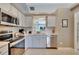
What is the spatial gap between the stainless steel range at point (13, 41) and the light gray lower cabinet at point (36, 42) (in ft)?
0.44

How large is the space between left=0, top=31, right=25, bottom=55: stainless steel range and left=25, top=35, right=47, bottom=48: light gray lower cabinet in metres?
0.13

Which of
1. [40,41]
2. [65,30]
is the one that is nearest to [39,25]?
[40,41]

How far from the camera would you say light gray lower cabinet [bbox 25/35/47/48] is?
108 inches

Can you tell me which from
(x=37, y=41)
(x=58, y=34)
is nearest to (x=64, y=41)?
(x=58, y=34)

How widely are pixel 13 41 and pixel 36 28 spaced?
0.55m

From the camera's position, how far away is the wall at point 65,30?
8.59 ft

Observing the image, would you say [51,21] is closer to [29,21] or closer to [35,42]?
[29,21]

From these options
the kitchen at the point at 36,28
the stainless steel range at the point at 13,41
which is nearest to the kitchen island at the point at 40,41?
the kitchen at the point at 36,28

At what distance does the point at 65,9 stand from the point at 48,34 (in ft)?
2.06

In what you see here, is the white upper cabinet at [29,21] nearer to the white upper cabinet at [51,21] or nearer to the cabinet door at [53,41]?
the white upper cabinet at [51,21]

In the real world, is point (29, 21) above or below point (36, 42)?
above

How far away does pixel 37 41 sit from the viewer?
2883mm

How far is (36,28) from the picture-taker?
8.61 feet

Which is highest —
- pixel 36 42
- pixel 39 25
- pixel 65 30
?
pixel 39 25
